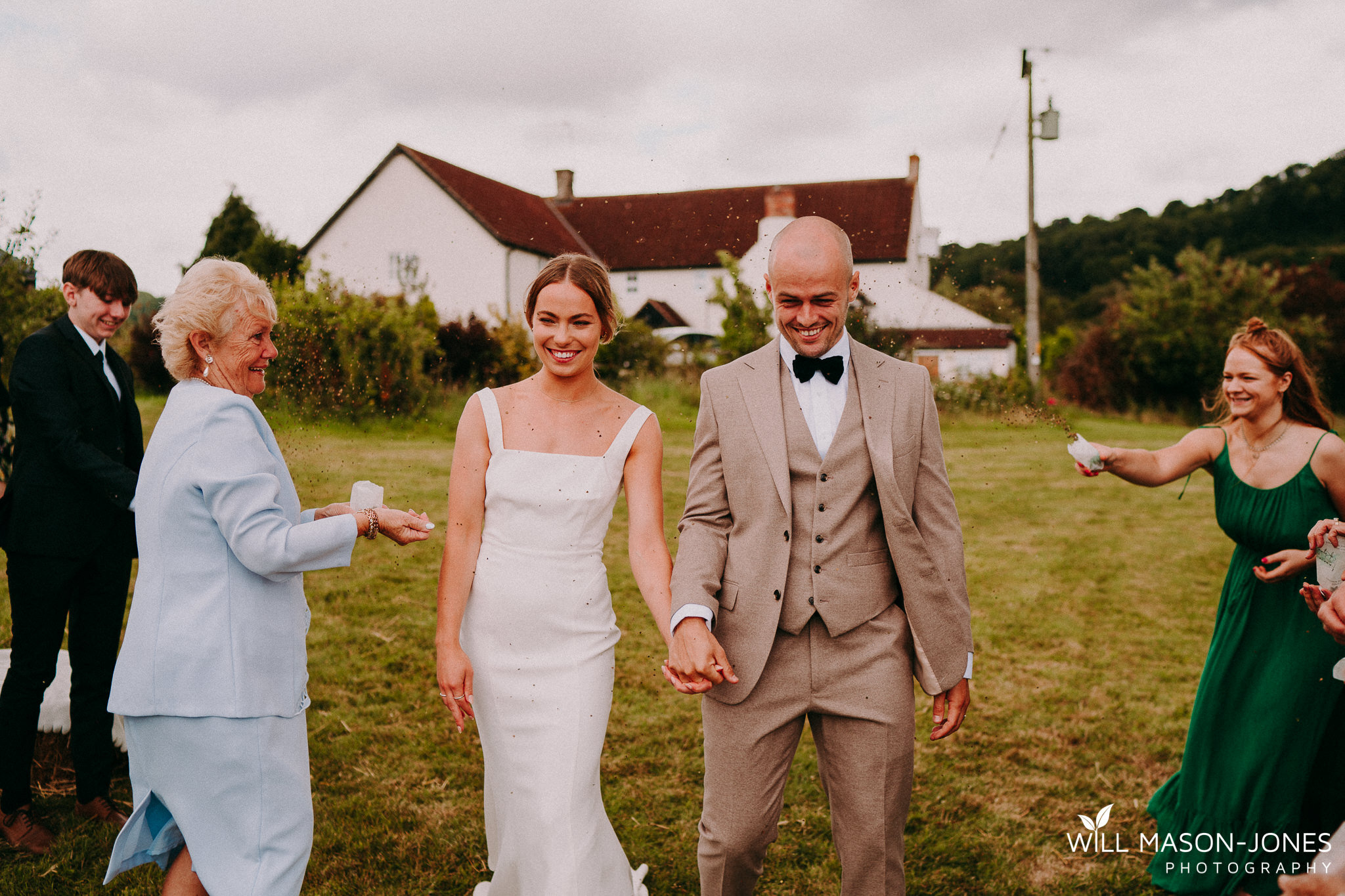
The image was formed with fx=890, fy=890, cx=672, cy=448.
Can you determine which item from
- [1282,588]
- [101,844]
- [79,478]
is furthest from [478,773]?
[1282,588]

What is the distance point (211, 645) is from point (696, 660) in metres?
1.45

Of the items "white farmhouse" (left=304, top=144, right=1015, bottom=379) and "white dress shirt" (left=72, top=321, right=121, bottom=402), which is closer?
"white dress shirt" (left=72, top=321, right=121, bottom=402)

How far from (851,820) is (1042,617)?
632 centimetres

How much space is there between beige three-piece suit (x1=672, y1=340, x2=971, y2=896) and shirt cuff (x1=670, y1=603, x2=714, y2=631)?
39 mm

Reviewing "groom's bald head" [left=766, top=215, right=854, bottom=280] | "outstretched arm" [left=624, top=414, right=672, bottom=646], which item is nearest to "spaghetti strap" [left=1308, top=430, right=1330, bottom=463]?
"groom's bald head" [left=766, top=215, right=854, bottom=280]

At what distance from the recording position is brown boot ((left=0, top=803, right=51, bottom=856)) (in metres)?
4.04

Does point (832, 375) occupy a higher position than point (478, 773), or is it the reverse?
point (832, 375)

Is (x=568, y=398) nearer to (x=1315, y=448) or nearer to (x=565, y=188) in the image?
(x=1315, y=448)

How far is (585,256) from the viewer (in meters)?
3.53

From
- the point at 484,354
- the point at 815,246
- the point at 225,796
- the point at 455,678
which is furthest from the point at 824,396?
the point at 484,354

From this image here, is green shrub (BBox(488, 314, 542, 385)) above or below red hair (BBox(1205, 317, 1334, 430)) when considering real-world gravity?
above

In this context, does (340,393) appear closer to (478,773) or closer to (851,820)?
(478,773)

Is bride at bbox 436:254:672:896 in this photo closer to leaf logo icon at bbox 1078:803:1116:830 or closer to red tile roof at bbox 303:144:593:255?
leaf logo icon at bbox 1078:803:1116:830

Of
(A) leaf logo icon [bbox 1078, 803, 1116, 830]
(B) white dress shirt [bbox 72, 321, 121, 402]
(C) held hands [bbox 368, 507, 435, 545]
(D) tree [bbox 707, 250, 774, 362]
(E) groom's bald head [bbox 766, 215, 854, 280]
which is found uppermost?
(D) tree [bbox 707, 250, 774, 362]
